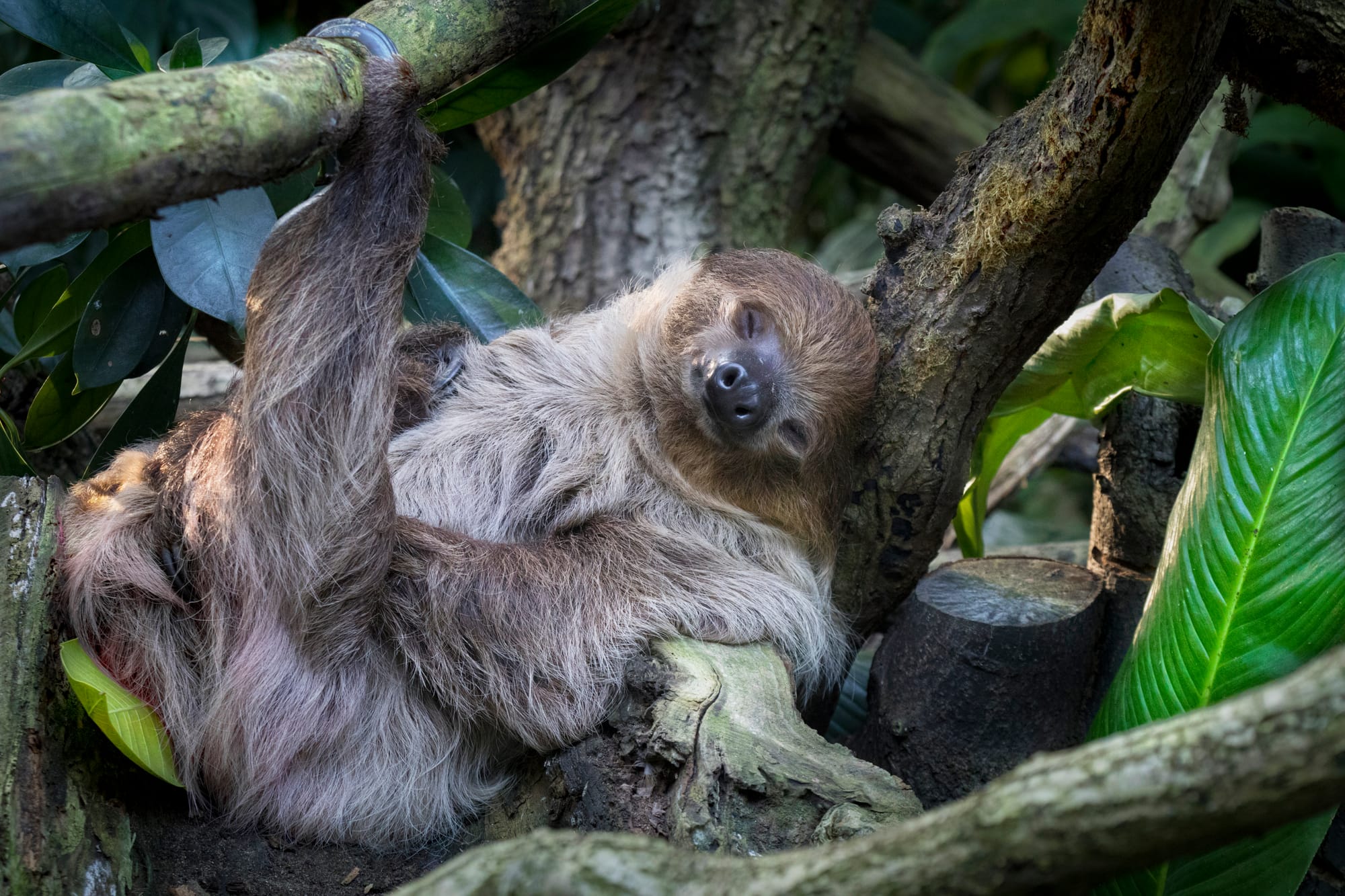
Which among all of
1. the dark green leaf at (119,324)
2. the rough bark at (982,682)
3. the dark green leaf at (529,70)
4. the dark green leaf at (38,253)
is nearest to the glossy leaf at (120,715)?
the dark green leaf at (119,324)

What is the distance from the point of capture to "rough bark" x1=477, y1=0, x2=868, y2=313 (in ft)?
17.1

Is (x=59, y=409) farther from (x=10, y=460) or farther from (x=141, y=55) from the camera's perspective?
(x=141, y=55)

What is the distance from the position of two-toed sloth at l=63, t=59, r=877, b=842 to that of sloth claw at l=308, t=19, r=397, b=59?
2.6 inches

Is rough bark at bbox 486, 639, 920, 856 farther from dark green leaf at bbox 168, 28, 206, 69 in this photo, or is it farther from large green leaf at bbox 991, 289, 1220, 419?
dark green leaf at bbox 168, 28, 206, 69

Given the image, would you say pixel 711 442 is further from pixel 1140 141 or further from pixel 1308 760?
pixel 1308 760

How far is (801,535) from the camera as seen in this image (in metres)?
3.37

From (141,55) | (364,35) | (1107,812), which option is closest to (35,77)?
(141,55)

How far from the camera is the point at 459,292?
3.83 meters

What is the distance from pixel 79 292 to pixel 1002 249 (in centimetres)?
264

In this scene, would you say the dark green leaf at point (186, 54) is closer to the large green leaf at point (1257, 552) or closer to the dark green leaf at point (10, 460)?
the dark green leaf at point (10, 460)

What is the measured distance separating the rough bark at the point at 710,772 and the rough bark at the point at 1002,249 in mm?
600

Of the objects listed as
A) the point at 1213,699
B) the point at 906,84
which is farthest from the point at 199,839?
the point at 906,84

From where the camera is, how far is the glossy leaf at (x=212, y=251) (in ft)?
9.31

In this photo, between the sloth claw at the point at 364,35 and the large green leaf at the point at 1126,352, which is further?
the large green leaf at the point at 1126,352
